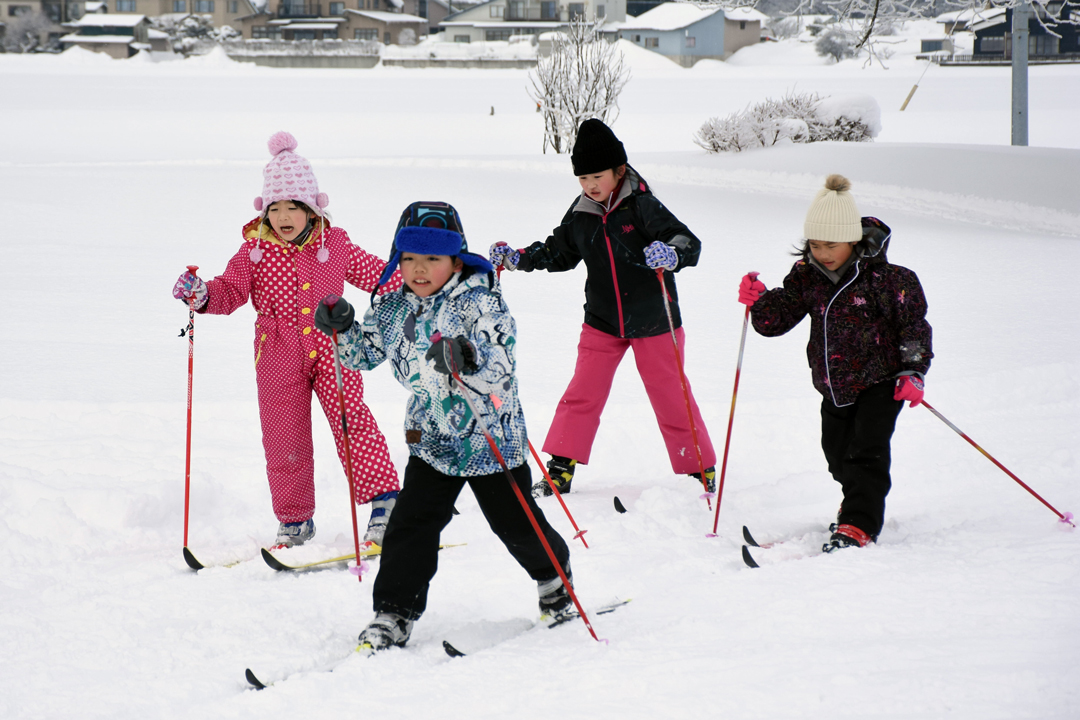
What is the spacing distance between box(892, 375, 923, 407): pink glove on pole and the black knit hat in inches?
53.5

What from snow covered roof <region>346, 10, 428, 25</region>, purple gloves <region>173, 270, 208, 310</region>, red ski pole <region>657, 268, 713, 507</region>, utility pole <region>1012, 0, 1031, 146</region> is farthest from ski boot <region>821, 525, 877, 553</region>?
snow covered roof <region>346, 10, 428, 25</region>

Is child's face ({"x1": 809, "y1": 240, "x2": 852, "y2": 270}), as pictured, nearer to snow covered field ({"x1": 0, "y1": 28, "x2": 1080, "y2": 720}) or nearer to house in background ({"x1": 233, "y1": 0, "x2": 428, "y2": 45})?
snow covered field ({"x1": 0, "y1": 28, "x2": 1080, "y2": 720})

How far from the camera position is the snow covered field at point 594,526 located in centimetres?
235

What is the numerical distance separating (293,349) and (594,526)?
1.29m

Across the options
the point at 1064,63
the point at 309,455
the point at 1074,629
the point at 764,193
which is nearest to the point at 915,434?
the point at 1074,629

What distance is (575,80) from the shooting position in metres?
17.9

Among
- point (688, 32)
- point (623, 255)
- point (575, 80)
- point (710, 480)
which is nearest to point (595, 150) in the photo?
point (623, 255)

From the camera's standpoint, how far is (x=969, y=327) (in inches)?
251

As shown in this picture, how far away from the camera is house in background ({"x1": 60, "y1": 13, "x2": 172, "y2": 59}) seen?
2231 inches

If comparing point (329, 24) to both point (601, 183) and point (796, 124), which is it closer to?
point (796, 124)

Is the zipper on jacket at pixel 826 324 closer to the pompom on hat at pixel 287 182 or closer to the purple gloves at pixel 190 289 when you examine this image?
the pompom on hat at pixel 287 182

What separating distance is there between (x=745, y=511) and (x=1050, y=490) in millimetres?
1223

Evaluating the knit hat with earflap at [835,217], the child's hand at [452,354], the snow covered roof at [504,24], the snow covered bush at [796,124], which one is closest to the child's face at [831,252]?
the knit hat with earflap at [835,217]

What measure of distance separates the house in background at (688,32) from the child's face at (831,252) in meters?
55.8
